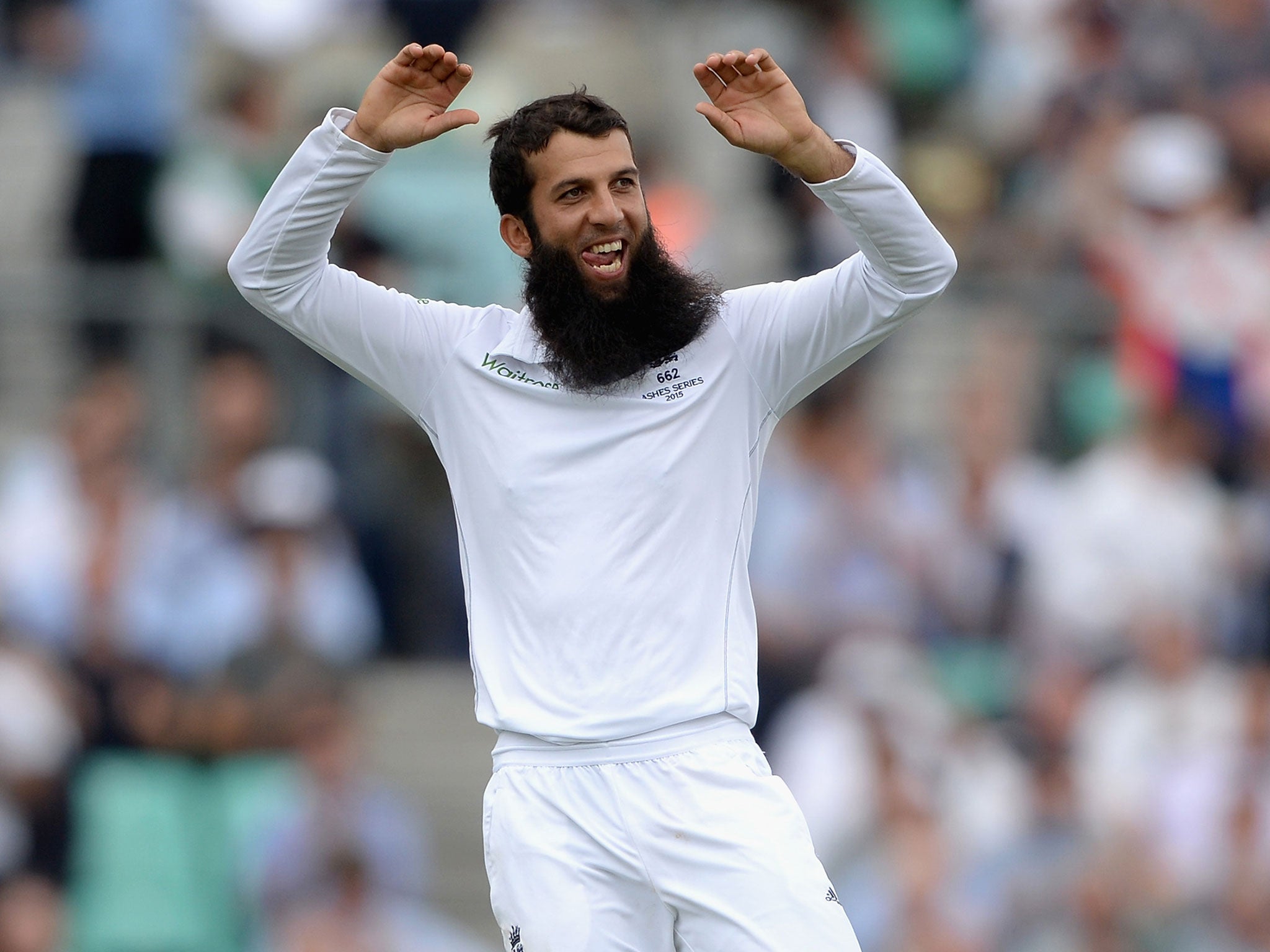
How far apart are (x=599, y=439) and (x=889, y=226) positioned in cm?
79

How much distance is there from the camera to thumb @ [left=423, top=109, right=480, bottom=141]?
4.52 metres

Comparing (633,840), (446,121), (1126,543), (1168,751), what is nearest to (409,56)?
(446,121)

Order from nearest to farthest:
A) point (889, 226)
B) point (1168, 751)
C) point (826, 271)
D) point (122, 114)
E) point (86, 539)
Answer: point (889, 226), point (826, 271), point (1168, 751), point (86, 539), point (122, 114)

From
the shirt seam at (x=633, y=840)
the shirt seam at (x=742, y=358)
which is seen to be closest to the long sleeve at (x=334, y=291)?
the shirt seam at (x=742, y=358)

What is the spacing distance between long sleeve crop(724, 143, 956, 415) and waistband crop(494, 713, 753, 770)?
0.76 metres

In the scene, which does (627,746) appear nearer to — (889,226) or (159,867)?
(889,226)

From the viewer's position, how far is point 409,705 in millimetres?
9781

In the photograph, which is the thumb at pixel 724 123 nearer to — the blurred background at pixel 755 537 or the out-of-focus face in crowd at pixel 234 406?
the blurred background at pixel 755 537

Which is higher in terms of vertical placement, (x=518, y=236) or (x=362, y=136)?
(x=362, y=136)

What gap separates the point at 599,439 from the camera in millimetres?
4559

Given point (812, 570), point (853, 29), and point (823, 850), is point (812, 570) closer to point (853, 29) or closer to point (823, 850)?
point (823, 850)

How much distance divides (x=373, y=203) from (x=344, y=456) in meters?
1.49

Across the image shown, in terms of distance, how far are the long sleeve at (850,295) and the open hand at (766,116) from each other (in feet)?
0.18

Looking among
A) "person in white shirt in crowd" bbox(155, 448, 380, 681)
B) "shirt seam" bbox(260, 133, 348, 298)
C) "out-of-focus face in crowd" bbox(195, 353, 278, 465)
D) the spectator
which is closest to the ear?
"shirt seam" bbox(260, 133, 348, 298)
